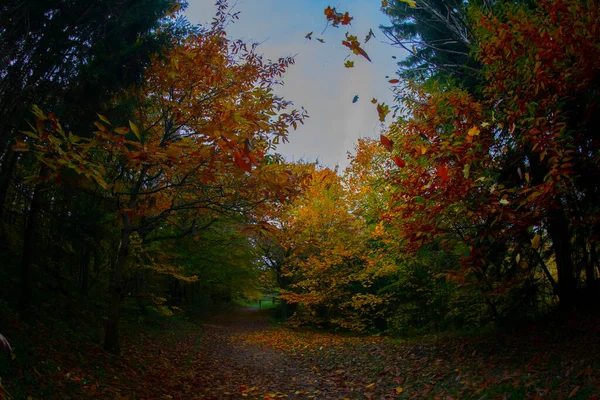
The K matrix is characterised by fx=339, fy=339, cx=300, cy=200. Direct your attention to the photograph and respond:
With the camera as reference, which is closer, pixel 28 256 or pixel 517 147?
pixel 517 147

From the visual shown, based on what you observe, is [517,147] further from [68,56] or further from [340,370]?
[68,56]

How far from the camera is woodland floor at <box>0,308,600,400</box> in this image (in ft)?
13.1

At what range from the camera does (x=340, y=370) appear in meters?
6.92

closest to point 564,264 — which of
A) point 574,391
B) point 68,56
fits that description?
point 574,391

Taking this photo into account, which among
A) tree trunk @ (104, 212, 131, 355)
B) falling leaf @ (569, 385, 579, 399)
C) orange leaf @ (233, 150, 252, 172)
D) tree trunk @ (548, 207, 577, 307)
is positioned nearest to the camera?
orange leaf @ (233, 150, 252, 172)

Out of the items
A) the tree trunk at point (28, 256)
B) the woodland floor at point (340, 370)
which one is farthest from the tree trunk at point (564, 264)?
the tree trunk at point (28, 256)

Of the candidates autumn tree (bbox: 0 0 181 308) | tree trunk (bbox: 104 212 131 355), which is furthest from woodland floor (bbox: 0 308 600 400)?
autumn tree (bbox: 0 0 181 308)

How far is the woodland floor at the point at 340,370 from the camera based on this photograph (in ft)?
13.1

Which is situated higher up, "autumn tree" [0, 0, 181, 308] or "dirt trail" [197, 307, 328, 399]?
"autumn tree" [0, 0, 181, 308]

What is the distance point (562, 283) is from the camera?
20.8 feet

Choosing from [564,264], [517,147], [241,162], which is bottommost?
[564,264]

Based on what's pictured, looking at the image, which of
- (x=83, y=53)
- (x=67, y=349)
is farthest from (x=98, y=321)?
(x=83, y=53)

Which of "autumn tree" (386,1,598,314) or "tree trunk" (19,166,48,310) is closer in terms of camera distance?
"autumn tree" (386,1,598,314)

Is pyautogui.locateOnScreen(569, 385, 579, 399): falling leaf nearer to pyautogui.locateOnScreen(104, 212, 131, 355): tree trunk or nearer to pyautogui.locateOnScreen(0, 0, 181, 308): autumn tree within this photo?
pyautogui.locateOnScreen(0, 0, 181, 308): autumn tree
